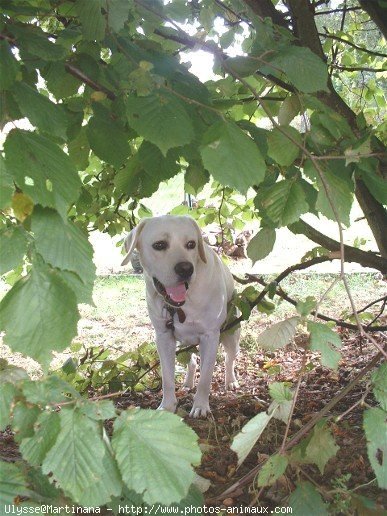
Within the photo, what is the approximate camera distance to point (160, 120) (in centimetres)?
100

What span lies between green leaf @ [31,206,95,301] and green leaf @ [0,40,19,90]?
0.93 feet

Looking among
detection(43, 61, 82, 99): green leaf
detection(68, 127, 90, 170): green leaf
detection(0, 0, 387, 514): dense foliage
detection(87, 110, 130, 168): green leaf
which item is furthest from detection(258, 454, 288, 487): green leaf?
detection(68, 127, 90, 170): green leaf

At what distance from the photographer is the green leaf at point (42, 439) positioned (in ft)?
2.51

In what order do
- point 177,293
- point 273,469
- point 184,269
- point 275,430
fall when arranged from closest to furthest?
1. point 273,469
2. point 275,430
3. point 184,269
4. point 177,293

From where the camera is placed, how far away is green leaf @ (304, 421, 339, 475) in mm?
1104

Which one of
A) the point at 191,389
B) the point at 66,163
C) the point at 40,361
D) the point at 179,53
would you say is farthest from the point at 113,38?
the point at 191,389

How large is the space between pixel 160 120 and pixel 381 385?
2.20 ft

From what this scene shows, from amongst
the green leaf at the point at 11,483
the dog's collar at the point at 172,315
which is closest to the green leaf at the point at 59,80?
the green leaf at the point at 11,483

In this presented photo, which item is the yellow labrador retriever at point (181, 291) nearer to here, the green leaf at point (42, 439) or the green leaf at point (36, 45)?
the green leaf at point (36, 45)

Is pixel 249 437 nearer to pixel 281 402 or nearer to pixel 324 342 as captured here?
pixel 281 402

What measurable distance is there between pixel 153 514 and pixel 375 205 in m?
2.03

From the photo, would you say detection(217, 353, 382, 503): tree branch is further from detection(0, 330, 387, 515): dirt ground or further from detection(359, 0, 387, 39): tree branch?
detection(359, 0, 387, 39): tree branch


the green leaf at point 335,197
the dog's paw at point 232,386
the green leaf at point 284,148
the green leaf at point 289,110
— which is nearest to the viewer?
the green leaf at point 335,197

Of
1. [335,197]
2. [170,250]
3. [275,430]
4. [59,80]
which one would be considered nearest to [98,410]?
[335,197]
